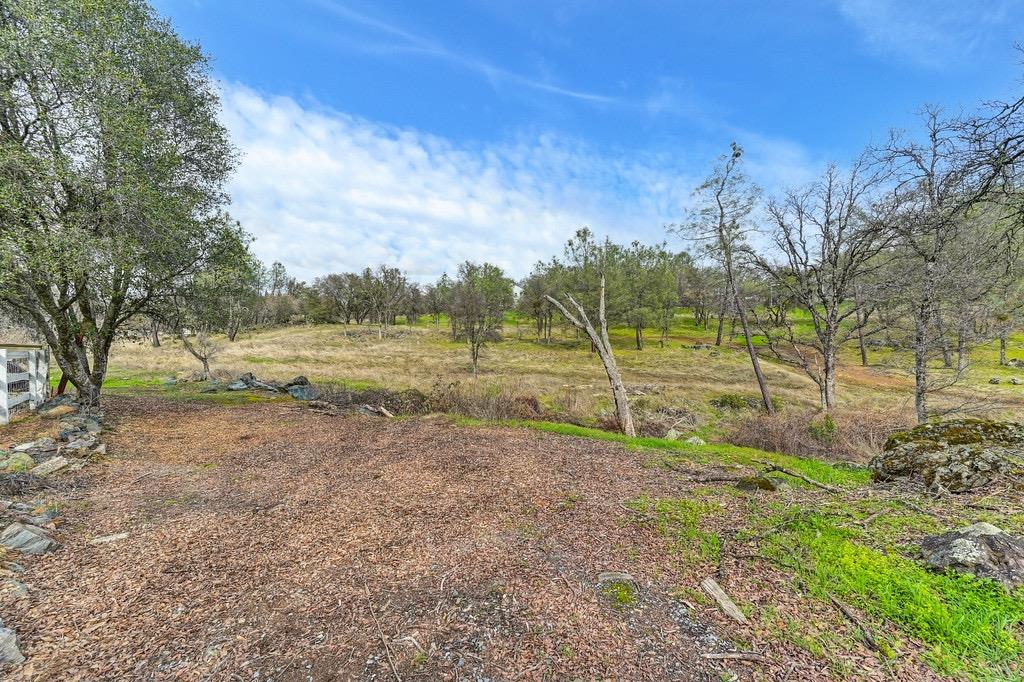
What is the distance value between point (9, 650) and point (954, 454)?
37.7 ft

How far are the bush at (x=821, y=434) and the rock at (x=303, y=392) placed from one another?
17077mm

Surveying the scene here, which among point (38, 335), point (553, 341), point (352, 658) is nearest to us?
point (352, 658)

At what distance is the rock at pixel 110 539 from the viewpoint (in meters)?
5.00

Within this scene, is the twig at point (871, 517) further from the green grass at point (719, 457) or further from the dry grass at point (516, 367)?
the dry grass at point (516, 367)

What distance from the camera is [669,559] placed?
15.6 ft

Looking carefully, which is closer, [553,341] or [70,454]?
[70,454]

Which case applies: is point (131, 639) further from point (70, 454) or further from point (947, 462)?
point (947, 462)

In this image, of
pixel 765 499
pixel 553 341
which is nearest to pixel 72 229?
pixel 765 499

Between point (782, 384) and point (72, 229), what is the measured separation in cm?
3417

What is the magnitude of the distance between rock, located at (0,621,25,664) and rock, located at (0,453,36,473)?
497 centimetres

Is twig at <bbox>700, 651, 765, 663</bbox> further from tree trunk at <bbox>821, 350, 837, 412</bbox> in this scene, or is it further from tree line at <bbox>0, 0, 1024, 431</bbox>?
tree trunk at <bbox>821, 350, 837, 412</bbox>

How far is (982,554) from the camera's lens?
3.87 meters

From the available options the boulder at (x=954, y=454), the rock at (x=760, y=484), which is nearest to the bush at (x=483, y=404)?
the rock at (x=760, y=484)

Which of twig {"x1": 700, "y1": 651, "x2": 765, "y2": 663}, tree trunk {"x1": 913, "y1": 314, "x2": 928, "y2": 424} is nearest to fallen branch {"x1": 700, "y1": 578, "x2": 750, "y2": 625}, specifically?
twig {"x1": 700, "y1": 651, "x2": 765, "y2": 663}
